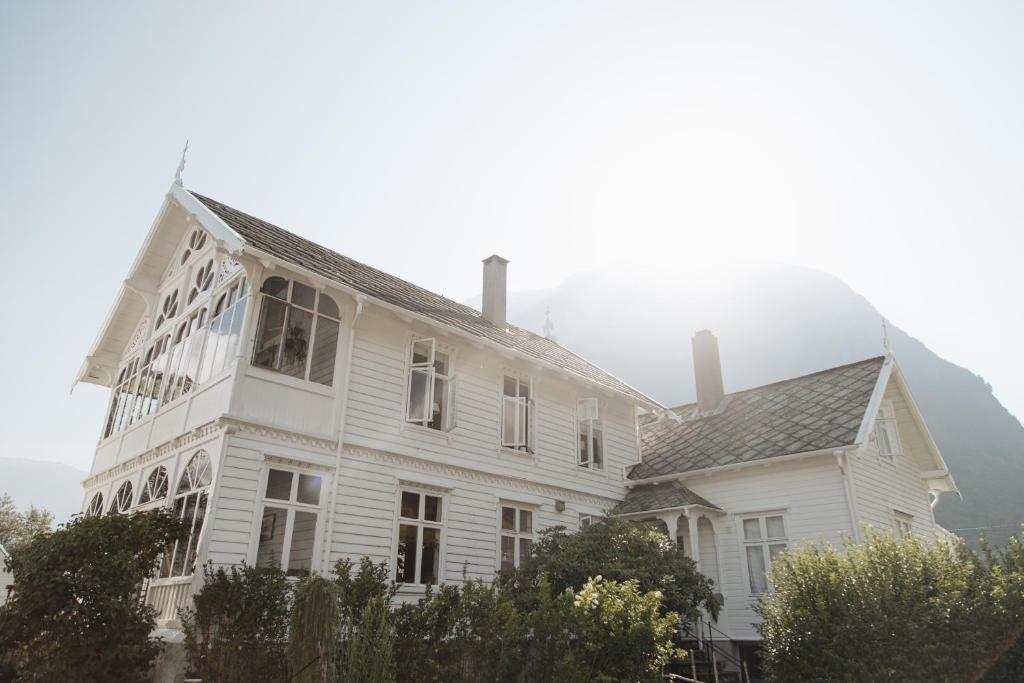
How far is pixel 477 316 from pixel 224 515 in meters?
9.70

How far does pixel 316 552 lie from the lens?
11312mm

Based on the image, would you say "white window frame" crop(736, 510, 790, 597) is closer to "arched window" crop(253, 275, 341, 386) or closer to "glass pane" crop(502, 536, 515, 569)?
"glass pane" crop(502, 536, 515, 569)

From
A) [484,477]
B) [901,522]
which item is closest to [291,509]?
[484,477]

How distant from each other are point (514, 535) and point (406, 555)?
3132 millimetres

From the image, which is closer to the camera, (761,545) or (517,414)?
(517,414)

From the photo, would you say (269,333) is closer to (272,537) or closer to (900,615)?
(272,537)

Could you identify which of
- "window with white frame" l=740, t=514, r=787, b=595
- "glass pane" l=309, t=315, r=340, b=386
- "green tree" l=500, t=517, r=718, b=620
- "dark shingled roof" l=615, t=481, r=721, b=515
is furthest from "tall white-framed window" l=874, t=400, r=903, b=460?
"glass pane" l=309, t=315, r=340, b=386

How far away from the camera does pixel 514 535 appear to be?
1513 centimetres

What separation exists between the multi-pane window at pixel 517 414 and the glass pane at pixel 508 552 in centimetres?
205

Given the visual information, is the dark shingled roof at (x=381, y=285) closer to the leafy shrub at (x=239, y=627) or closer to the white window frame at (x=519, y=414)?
the white window frame at (x=519, y=414)

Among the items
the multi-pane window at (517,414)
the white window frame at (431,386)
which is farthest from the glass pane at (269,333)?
the multi-pane window at (517,414)

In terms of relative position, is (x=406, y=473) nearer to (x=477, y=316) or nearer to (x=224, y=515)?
(x=224, y=515)

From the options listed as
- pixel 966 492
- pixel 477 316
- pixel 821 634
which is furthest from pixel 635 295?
pixel 821 634

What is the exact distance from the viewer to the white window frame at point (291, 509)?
35.5 ft
